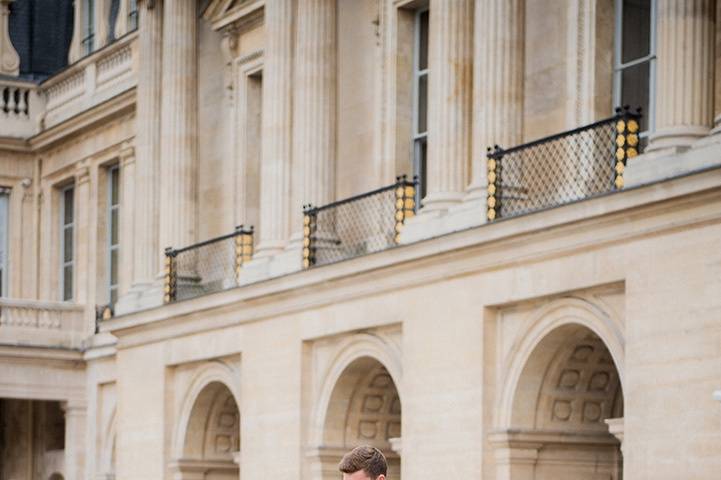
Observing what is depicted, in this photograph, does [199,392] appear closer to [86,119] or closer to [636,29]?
[86,119]

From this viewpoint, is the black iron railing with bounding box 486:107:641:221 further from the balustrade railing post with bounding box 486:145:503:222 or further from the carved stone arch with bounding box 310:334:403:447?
the carved stone arch with bounding box 310:334:403:447

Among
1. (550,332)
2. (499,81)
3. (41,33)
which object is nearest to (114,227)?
(41,33)

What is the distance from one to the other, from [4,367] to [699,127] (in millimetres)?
18028

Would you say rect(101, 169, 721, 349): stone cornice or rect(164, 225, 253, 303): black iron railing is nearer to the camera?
rect(101, 169, 721, 349): stone cornice

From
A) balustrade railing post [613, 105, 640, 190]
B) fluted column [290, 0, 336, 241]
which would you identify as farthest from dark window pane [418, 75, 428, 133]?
balustrade railing post [613, 105, 640, 190]

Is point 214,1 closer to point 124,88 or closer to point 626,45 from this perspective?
point 124,88

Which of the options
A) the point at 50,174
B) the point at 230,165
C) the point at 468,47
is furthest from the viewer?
the point at 50,174

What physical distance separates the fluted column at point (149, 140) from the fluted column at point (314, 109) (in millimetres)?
4436

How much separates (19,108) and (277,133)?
37.8 feet

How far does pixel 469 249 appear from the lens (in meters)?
20.9

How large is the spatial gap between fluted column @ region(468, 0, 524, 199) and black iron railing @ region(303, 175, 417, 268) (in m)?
1.68

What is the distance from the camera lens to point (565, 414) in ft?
69.3

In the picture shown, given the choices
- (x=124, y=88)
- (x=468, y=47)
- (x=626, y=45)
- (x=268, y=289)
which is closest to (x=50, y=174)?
(x=124, y=88)

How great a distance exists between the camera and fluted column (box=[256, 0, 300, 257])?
1025 inches
